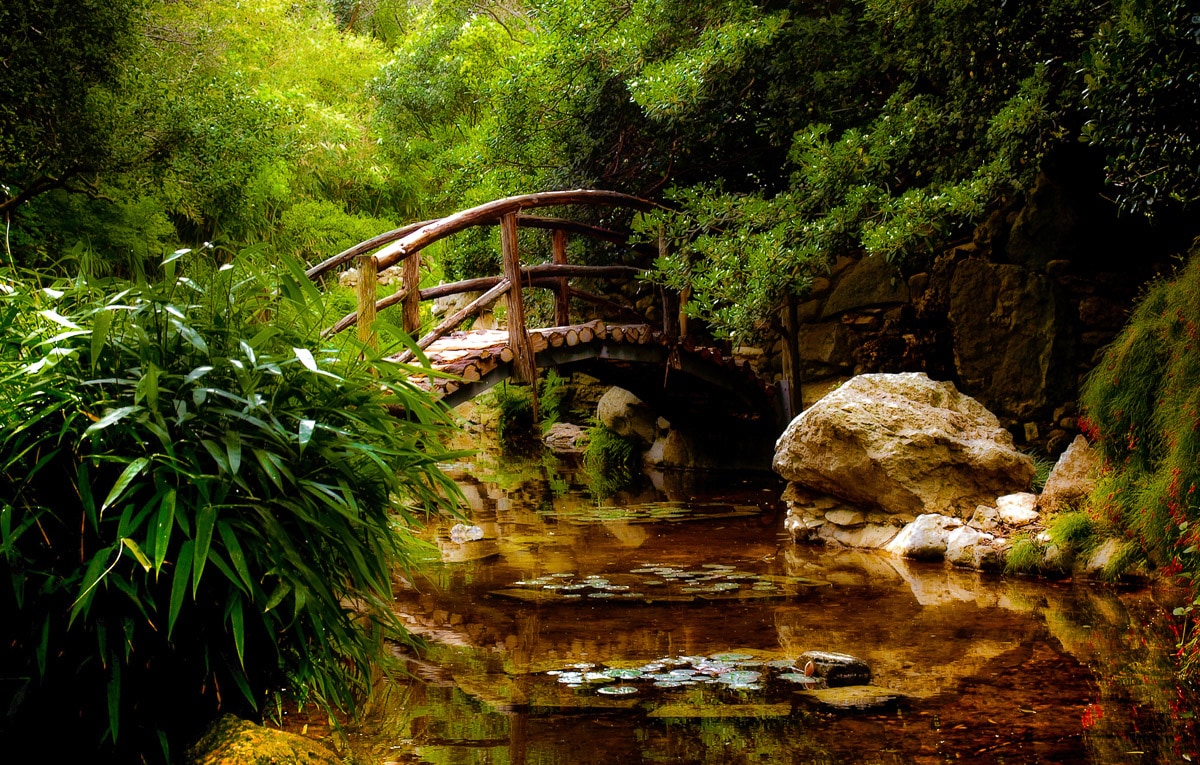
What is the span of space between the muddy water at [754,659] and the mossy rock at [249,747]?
0.75 meters

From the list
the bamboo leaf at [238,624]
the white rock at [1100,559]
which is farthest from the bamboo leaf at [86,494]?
the white rock at [1100,559]

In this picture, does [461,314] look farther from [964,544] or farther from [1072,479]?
A: [1072,479]

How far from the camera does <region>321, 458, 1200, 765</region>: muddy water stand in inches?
121

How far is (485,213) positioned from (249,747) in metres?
5.79

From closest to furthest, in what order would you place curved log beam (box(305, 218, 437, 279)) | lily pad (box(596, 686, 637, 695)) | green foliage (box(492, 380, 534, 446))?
lily pad (box(596, 686, 637, 695)), curved log beam (box(305, 218, 437, 279)), green foliage (box(492, 380, 534, 446))

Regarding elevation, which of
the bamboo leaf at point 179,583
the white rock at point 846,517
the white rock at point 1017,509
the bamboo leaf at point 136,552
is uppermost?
the bamboo leaf at point 136,552

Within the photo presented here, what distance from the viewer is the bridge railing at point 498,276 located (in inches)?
250

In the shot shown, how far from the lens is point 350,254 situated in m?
7.28

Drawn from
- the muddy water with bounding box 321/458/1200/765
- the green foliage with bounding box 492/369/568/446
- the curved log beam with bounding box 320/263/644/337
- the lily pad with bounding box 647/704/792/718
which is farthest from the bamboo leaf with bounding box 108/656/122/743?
the green foliage with bounding box 492/369/568/446

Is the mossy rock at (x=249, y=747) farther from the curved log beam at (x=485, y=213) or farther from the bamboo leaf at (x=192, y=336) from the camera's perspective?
the curved log beam at (x=485, y=213)

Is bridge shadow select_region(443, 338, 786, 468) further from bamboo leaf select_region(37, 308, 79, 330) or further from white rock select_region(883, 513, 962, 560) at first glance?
bamboo leaf select_region(37, 308, 79, 330)

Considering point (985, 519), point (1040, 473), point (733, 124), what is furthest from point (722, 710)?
point (733, 124)

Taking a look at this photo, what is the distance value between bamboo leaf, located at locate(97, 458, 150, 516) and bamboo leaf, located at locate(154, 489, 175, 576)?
76 millimetres

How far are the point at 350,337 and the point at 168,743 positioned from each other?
1.08 meters
